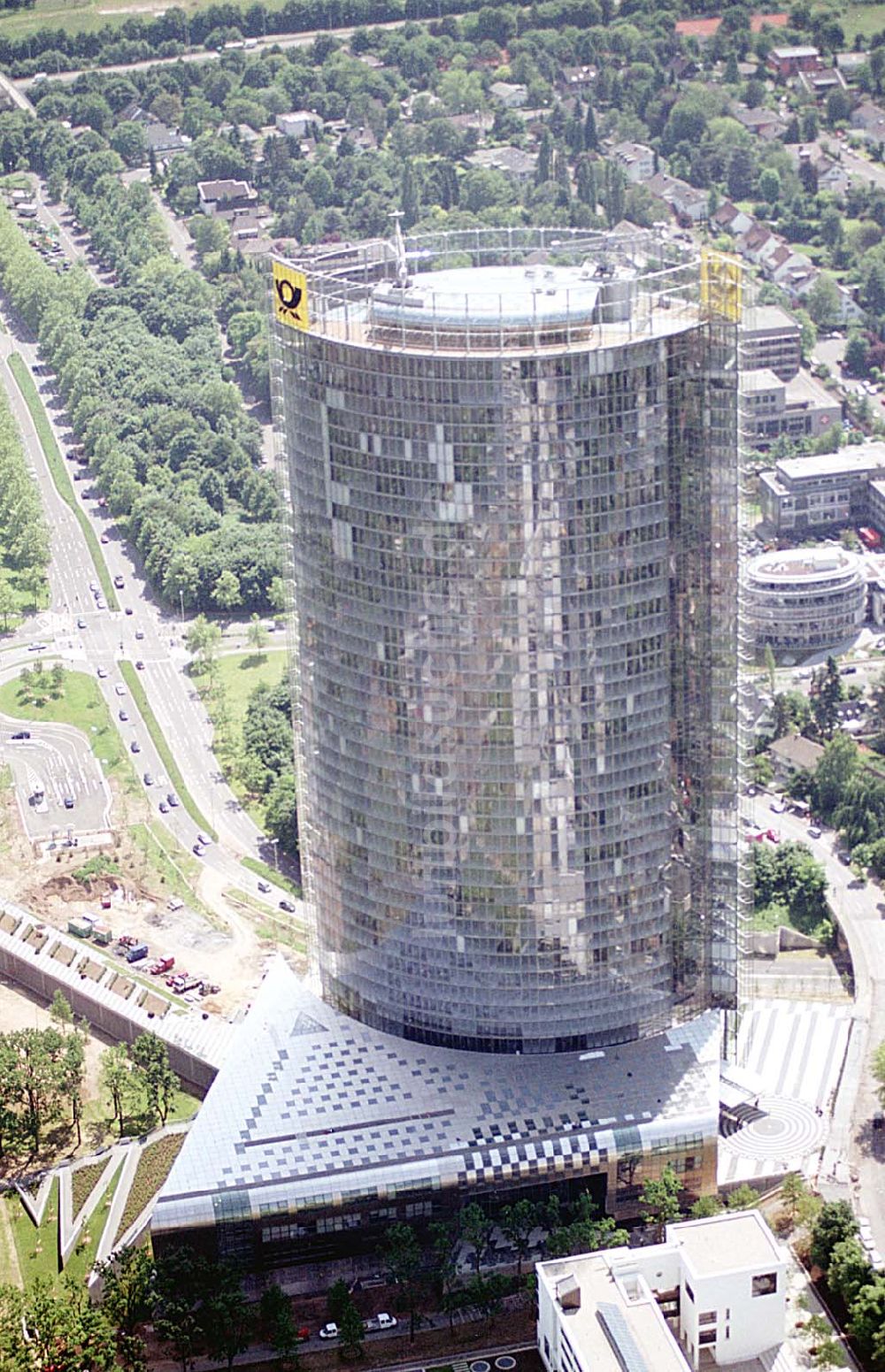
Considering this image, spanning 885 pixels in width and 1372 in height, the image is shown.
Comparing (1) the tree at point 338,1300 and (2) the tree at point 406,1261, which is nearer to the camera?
(1) the tree at point 338,1300

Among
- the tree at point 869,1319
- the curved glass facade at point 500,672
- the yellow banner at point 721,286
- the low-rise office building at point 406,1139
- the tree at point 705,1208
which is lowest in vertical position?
the tree at point 869,1319

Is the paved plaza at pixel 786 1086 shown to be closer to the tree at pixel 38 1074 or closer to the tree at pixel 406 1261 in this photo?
the tree at pixel 406 1261

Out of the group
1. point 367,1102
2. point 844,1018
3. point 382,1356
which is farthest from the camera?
point 844,1018

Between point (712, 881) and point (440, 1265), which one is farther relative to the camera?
point (712, 881)

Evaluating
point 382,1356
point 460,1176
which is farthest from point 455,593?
point 382,1356

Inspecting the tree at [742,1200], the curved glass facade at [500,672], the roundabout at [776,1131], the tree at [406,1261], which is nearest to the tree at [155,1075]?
the curved glass facade at [500,672]

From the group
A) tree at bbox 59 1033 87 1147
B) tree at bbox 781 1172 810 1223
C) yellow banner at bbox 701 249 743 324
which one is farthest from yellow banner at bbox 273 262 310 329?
tree at bbox 781 1172 810 1223

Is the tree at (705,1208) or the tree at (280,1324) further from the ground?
the tree at (705,1208)

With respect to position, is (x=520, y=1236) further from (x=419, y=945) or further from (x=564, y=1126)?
(x=419, y=945)
